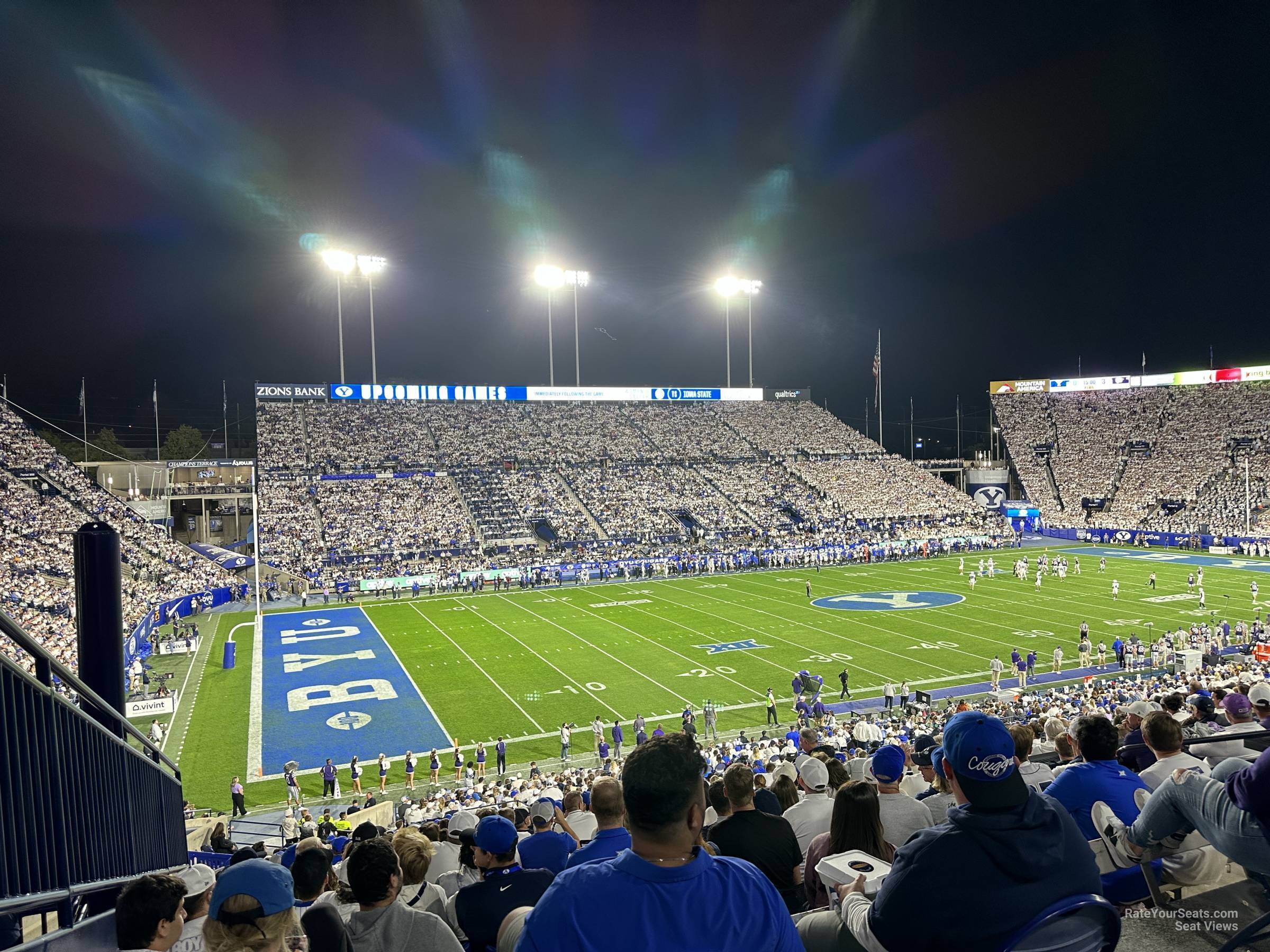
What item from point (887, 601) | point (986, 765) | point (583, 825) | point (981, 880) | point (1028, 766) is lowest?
point (887, 601)

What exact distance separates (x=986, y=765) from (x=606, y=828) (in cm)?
218

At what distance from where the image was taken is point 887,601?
34.7 meters

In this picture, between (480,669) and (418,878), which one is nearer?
(418,878)

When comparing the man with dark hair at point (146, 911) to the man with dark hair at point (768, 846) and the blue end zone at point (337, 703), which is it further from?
the blue end zone at point (337, 703)

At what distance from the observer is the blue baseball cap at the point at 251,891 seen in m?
2.52

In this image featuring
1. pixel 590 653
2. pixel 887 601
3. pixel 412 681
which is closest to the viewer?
pixel 412 681

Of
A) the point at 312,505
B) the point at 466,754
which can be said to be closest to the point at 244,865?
the point at 466,754

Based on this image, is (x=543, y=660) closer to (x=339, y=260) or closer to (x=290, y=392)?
(x=339, y=260)

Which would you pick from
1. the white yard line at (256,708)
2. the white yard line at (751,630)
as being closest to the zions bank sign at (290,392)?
the white yard line at (256,708)

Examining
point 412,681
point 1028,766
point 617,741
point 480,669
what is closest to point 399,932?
point 1028,766

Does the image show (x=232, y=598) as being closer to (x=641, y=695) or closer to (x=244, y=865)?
(x=641, y=695)

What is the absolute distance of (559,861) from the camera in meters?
4.14

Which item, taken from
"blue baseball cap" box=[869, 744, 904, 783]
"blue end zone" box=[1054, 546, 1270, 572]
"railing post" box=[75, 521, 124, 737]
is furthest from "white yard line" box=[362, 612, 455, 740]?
"blue end zone" box=[1054, 546, 1270, 572]

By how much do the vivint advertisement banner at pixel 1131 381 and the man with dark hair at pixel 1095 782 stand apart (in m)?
78.8
